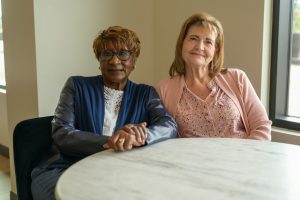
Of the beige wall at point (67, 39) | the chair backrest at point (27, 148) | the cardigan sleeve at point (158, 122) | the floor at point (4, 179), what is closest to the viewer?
the cardigan sleeve at point (158, 122)

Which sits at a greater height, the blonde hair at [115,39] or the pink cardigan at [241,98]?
the blonde hair at [115,39]

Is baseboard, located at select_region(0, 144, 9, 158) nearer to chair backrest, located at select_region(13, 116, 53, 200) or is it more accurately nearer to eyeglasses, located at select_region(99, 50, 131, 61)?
chair backrest, located at select_region(13, 116, 53, 200)

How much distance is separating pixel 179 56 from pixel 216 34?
0.23 metres

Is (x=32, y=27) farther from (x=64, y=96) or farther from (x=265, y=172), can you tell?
(x=265, y=172)

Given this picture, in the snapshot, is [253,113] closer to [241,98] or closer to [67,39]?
[241,98]

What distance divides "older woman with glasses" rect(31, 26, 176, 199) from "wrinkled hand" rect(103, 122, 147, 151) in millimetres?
55

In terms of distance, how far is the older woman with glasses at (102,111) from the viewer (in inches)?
68.3

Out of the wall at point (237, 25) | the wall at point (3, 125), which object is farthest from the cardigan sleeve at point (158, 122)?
the wall at point (3, 125)

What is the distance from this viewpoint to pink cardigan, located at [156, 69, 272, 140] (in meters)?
1.98

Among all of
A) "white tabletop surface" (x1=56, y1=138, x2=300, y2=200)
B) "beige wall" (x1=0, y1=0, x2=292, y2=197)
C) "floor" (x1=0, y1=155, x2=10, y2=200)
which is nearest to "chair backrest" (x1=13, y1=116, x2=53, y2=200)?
"beige wall" (x1=0, y1=0, x2=292, y2=197)

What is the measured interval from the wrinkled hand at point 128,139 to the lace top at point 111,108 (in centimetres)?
33

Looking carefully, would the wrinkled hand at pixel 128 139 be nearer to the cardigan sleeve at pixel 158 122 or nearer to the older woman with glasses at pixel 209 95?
the cardigan sleeve at pixel 158 122

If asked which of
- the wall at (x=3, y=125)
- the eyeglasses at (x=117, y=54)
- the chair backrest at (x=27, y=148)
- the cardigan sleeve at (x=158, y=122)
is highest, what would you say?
the eyeglasses at (x=117, y=54)

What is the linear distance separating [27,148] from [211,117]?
2.97 ft
